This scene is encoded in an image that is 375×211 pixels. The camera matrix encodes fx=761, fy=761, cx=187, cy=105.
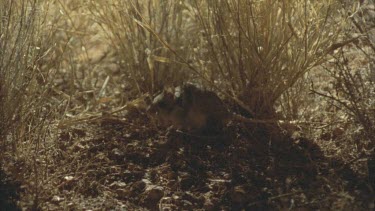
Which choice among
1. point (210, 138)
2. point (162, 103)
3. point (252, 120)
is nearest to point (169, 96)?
point (162, 103)

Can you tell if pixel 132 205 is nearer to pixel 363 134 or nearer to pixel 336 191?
pixel 336 191

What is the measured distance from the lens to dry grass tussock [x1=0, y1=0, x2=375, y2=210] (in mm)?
2406

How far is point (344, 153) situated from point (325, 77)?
0.56 m

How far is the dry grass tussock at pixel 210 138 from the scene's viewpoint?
241 centimetres

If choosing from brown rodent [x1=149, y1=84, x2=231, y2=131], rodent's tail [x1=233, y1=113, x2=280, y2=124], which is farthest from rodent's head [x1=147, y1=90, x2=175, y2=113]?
rodent's tail [x1=233, y1=113, x2=280, y2=124]

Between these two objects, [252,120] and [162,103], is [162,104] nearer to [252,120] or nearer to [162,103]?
[162,103]

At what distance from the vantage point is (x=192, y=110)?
2707mm

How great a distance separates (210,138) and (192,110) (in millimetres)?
120

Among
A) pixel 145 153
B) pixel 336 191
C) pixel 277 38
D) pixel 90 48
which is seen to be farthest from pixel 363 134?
pixel 90 48

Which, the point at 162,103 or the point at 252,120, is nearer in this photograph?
the point at 252,120

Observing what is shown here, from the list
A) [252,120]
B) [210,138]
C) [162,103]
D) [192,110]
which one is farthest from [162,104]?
[252,120]

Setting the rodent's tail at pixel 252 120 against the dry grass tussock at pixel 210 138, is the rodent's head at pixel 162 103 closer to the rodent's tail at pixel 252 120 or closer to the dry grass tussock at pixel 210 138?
the dry grass tussock at pixel 210 138

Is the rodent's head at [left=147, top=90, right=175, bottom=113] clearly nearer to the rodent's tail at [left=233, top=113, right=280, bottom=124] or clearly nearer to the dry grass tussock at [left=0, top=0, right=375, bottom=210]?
the dry grass tussock at [left=0, top=0, right=375, bottom=210]

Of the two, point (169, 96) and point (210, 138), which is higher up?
point (169, 96)
